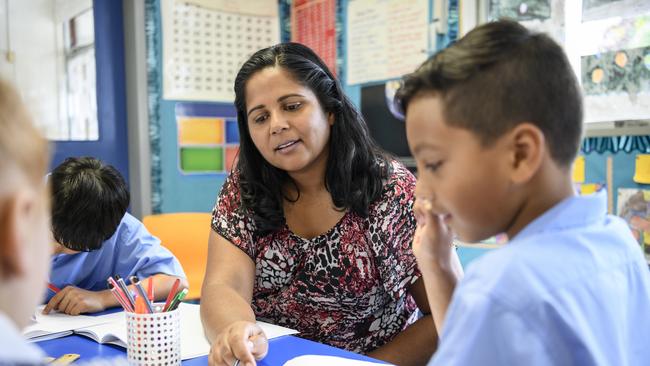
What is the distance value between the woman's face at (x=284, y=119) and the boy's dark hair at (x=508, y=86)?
0.69 m

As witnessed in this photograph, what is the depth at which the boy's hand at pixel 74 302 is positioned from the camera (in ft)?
4.48

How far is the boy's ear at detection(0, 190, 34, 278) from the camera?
1.59 feet

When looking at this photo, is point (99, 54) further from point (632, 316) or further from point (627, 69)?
point (632, 316)

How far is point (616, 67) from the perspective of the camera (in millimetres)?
1844

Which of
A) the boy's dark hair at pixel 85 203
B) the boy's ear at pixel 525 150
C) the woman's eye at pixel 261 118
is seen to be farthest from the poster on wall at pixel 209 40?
the boy's ear at pixel 525 150

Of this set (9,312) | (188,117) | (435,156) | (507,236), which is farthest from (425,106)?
(188,117)

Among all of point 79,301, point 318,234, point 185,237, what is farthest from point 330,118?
point 185,237

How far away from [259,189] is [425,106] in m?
0.83

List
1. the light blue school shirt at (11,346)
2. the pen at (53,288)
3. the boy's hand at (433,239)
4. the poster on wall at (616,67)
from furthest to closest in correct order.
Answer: the poster on wall at (616,67) < the pen at (53,288) < the boy's hand at (433,239) < the light blue school shirt at (11,346)

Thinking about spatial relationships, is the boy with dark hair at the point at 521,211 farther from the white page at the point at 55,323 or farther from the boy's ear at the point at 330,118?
the white page at the point at 55,323

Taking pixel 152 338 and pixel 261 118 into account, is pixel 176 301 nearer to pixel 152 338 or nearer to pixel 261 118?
pixel 152 338

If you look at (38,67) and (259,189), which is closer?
(259,189)

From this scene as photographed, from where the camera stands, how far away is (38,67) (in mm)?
2619

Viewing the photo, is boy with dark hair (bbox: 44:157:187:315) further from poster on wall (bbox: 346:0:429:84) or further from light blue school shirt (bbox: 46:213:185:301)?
poster on wall (bbox: 346:0:429:84)
